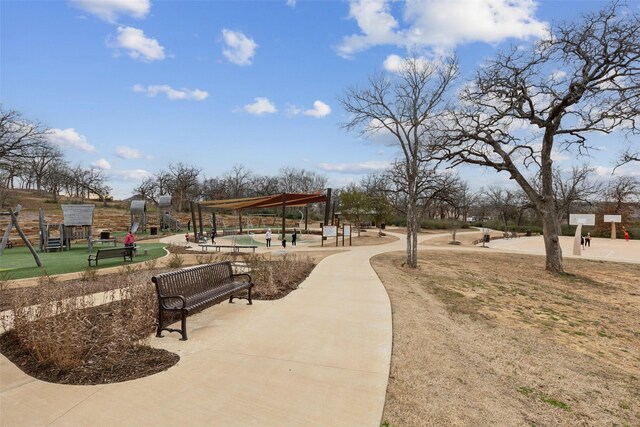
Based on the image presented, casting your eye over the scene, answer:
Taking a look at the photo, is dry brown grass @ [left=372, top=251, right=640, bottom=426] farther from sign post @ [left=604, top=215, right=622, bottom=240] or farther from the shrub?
sign post @ [left=604, top=215, right=622, bottom=240]

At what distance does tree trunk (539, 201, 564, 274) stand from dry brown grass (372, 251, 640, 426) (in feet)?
12.5

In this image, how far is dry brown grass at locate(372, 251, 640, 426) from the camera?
3.65 m

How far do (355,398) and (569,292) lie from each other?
12.4m

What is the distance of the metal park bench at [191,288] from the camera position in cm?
535

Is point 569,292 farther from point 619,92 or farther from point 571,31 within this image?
point 571,31

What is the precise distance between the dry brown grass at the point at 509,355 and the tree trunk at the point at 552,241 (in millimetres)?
3801

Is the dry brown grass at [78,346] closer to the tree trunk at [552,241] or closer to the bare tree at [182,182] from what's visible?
the tree trunk at [552,241]

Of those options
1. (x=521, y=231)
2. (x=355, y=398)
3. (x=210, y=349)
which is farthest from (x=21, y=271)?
(x=521, y=231)

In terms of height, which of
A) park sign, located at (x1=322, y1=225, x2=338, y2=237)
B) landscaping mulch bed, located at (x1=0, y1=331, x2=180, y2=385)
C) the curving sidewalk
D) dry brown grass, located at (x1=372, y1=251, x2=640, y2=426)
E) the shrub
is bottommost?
dry brown grass, located at (x1=372, y1=251, x2=640, y2=426)

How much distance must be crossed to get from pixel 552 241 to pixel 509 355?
44.7 feet

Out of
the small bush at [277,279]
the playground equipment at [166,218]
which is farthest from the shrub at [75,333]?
the playground equipment at [166,218]

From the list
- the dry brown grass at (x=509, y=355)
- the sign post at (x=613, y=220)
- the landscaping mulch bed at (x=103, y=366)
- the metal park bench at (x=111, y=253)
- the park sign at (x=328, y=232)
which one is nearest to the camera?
the dry brown grass at (x=509, y=355)

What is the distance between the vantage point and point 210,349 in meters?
4.79

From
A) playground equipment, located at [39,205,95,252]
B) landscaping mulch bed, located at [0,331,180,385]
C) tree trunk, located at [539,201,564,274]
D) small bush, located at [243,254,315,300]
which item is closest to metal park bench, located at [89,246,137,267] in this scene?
small bush, located at [243,254,315,300]
